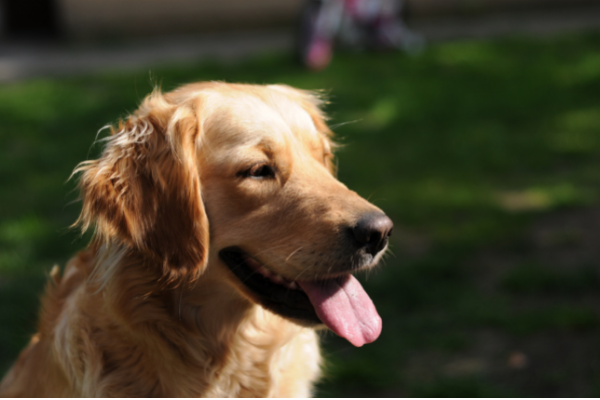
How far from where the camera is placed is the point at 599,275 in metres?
4.32

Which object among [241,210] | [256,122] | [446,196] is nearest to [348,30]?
[446,196]

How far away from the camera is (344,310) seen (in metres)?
2.52

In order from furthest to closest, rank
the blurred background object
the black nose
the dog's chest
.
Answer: the blurred background object, the dog's chest, the black nose

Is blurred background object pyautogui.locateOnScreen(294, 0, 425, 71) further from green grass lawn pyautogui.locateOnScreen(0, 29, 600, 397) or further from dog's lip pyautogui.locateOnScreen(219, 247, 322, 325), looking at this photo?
dog's lip pyautogui.locateOnScreen(219, 247, 322, 325)

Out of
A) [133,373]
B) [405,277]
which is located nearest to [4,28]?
[405,277]

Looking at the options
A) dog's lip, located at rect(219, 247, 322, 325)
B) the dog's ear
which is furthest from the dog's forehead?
dog's lip, located at rect(219, 247, 322, 325)

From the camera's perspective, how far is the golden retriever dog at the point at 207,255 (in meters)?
2.42

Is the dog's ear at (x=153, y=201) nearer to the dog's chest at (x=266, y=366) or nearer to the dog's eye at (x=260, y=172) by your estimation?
the dog's eye at (x=260, y=172)

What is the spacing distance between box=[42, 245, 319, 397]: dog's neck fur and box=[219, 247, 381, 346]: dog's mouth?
125 mm

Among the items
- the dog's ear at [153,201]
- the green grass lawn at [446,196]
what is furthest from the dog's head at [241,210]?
the green grass lawn at [446,196]

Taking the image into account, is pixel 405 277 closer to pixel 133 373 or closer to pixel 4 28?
pixel 133 373

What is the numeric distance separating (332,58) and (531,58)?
307 cm

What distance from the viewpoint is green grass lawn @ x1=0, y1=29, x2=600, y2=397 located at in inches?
147

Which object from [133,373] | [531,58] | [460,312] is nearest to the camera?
[133,373]
